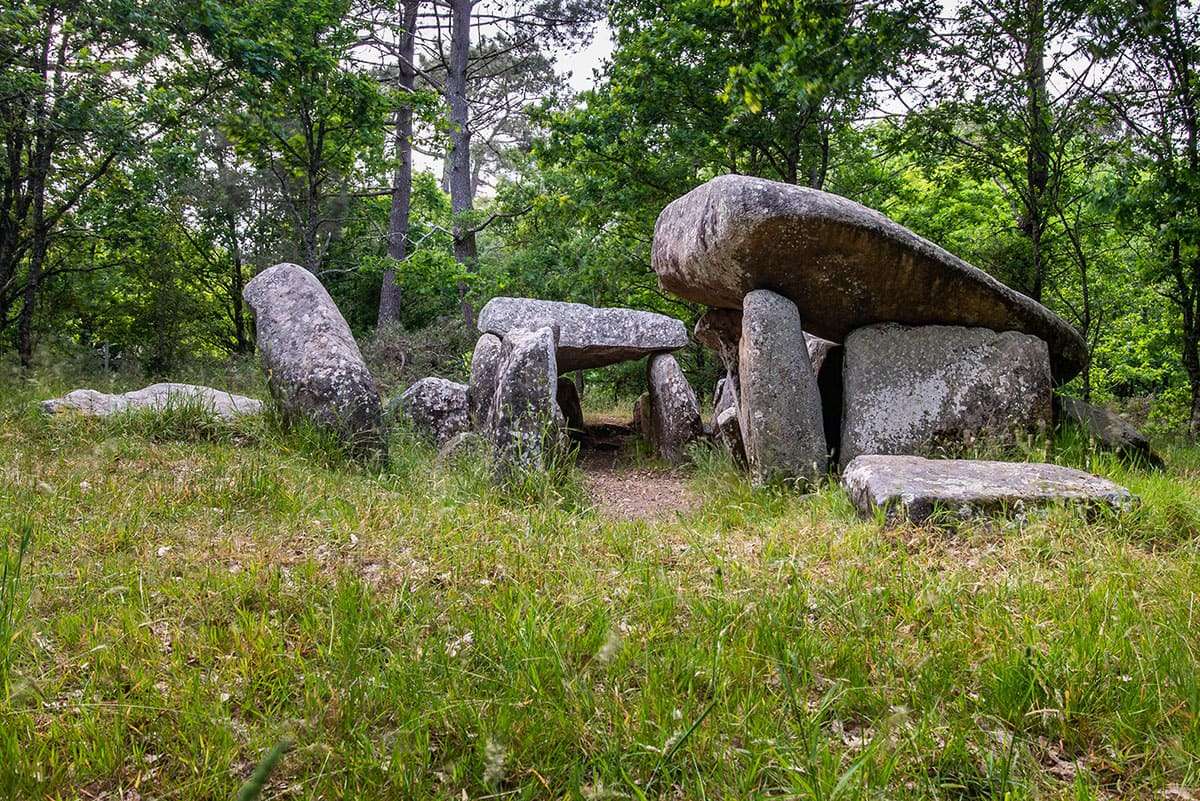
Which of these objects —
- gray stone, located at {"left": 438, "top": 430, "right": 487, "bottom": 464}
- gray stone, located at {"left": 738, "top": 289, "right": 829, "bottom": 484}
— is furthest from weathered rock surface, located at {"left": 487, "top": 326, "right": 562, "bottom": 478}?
gray stone, located at {"left": 738, "top": 289, "right": 829, "bottom": 484}

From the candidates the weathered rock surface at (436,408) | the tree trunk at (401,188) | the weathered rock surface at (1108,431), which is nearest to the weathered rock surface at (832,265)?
the weathered rock surface at (1108,431)

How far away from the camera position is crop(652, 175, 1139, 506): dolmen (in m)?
5.48

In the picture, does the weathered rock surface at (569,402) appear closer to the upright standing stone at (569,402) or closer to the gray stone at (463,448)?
the upright standing stone at (569,402)

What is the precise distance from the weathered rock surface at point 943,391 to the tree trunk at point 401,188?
1018 cm

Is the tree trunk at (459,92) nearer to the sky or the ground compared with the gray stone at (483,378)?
nearer to the sky

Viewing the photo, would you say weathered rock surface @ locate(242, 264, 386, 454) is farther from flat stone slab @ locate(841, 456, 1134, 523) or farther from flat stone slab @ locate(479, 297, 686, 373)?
flat stone slab @ locate(841, 456, 1134, 523)

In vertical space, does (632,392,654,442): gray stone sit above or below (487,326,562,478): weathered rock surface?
below

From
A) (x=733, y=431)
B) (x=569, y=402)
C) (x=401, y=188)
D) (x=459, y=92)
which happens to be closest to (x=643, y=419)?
(x=569, y=402)

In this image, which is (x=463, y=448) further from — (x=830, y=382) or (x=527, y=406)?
(x=830, y=382)

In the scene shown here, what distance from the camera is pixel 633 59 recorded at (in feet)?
32.2

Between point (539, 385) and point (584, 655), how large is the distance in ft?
11.2

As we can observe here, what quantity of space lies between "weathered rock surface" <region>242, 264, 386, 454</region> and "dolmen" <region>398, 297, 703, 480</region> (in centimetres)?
→ 80

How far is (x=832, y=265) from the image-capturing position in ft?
18.8

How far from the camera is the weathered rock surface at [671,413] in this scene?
805 centimetres
